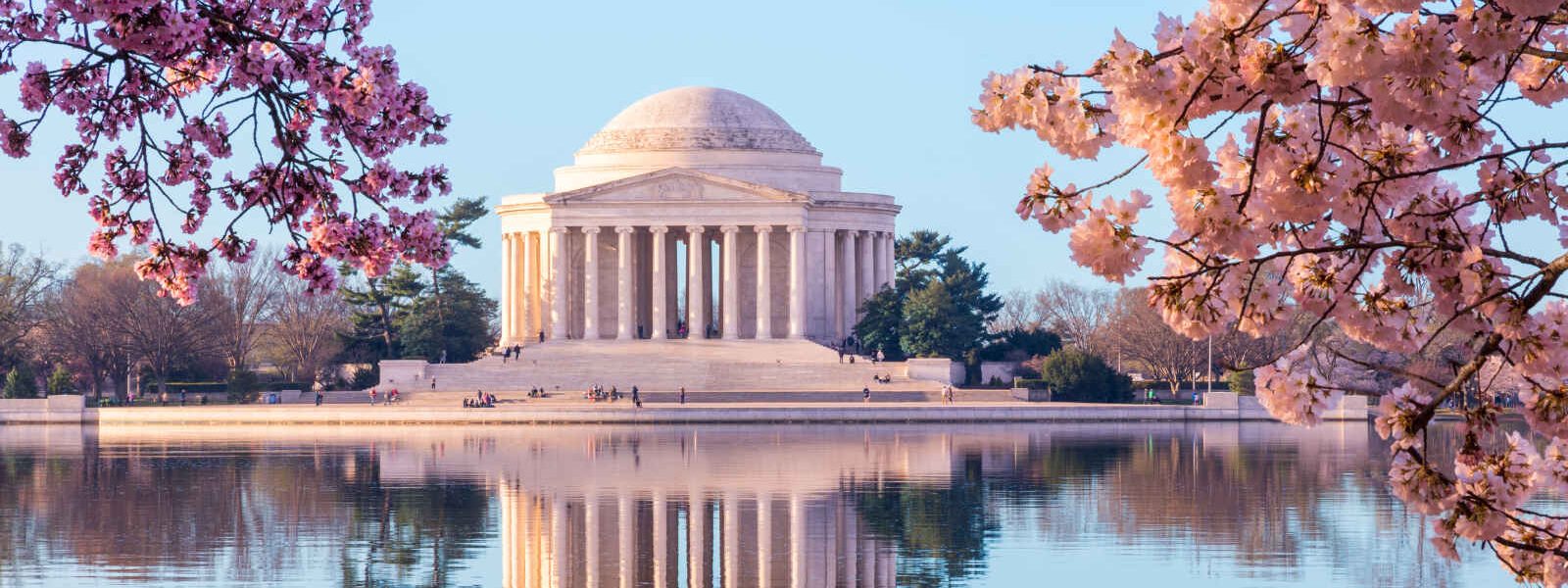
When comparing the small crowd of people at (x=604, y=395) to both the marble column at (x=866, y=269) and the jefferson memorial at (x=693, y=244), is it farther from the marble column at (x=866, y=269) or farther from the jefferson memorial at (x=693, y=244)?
the marble column at (x=866, y=269)

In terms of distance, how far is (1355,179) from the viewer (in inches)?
417

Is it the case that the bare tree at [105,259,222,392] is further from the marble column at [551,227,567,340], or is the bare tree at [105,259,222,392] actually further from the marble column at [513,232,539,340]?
the marble column at [513,232,539,340]

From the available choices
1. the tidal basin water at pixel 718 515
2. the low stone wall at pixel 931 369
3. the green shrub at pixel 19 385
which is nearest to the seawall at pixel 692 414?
the green shrub at pixel 19 385

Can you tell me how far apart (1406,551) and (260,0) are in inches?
888

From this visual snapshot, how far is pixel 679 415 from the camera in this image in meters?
80.0

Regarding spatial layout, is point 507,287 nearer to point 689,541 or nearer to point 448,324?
point 448,324

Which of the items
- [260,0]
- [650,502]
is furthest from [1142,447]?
[260,0]

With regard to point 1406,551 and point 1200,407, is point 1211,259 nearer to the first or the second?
point 1406,551

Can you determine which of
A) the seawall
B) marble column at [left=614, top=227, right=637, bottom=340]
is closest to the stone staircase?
marble column at [left=614, top=227, right=637, bottom=340]

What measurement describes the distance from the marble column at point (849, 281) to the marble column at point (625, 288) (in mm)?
11638

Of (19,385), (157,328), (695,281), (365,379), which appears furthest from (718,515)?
(695,281)

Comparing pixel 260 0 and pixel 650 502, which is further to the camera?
pixel 650 502

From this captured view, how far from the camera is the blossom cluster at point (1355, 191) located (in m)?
9.61

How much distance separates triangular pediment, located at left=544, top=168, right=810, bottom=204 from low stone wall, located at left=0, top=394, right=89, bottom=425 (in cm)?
3339
